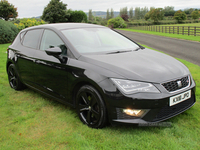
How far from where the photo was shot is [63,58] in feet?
10.8

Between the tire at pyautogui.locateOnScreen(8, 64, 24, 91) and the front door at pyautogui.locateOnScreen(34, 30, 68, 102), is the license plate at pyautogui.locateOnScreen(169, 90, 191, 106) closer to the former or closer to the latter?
the front door at pyautogui.locateOnScreen(34, 30, 68, 102)

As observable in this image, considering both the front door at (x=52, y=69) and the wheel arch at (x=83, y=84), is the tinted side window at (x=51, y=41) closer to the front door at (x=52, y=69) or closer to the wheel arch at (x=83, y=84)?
the front door at (x=52, y=69)

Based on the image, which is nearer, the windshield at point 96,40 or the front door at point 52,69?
the front door at point 52,69

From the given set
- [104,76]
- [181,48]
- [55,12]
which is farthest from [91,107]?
[55,12]

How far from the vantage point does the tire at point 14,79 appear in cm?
482

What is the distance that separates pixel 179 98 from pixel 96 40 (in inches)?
71.0

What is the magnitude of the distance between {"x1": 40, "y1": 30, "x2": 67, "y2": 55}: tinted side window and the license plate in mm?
1794

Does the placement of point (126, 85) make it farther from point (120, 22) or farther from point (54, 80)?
point (120, 22)

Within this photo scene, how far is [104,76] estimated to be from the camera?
269cm

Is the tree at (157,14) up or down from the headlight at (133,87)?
up

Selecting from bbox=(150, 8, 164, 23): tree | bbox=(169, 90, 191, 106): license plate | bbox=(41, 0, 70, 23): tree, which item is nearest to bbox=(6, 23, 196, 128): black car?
bbox=(169, 90, 191, 106): license plate

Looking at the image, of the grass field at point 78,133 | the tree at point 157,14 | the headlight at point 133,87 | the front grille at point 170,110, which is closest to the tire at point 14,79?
the grass field at point 78,133

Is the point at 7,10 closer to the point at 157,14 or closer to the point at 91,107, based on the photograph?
the point at 91,107

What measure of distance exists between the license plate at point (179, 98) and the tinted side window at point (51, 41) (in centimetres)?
179
